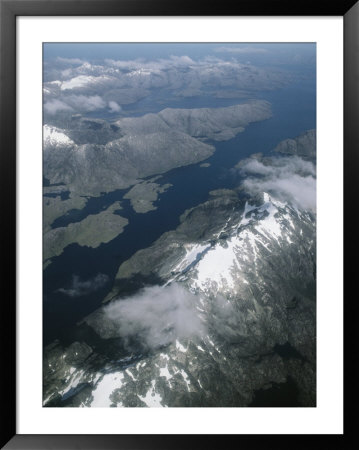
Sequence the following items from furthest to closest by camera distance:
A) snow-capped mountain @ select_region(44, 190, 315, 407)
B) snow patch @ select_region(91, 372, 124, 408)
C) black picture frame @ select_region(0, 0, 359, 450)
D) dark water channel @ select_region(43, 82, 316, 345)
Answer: dark water channel @ select_region(43, 82, 316, 345) → snow-capped mountain @ select_region(44, 190, 315, 407) → snow patch @ select_region(91, 372, 124, 408) → black picture frame @ select_region(0, 0, 359, 450)

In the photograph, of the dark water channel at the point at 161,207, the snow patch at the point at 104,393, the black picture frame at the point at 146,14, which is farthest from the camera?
the dark water channel at the point at 161,207

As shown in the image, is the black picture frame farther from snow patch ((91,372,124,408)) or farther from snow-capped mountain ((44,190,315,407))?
snow-capped mountain ((44,190,315,407))

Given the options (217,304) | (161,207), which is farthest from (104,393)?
(161,207)

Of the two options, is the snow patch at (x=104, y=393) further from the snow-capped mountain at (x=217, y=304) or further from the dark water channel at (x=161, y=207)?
the dark water channel at (x=161, y=207)

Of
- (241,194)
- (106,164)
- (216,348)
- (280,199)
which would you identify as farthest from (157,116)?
(216,348)

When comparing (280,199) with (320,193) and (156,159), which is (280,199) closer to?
(156,159)

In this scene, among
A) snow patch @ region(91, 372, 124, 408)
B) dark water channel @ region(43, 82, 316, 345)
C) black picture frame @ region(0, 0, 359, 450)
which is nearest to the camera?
black picture frame @ region(0, 0, 359, 450)

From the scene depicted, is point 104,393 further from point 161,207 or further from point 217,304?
point 161,207

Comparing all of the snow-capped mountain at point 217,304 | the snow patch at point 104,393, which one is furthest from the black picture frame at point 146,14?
the snow-capped mountain at point 217,304

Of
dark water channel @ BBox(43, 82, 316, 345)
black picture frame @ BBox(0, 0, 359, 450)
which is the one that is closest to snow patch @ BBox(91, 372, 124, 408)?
black picture frame @ BBox(0, 0, 359, 450)
